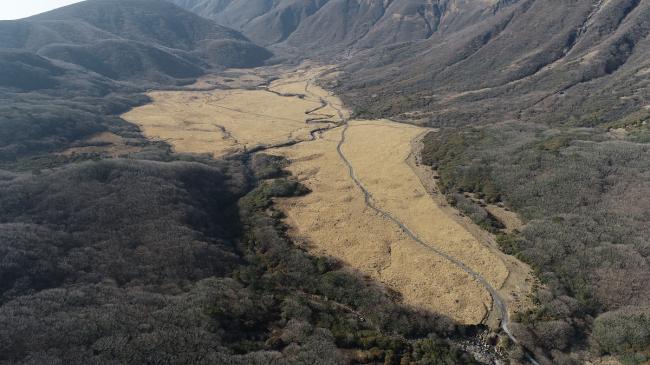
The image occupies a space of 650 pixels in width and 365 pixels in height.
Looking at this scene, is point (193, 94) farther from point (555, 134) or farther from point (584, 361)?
point (584, 361)

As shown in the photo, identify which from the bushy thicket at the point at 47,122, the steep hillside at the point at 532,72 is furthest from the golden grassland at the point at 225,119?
the steep hillside at the point at 532,72

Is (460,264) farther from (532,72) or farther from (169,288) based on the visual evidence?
(532,72)

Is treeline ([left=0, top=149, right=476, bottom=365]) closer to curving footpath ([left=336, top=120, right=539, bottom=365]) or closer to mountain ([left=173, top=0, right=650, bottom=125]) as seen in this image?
curving footpath ([left=336, top=120, right=539, bottom=365])

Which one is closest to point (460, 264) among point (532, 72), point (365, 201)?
point (365, 201)

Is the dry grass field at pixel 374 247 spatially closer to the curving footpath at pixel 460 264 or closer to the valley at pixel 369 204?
the valley at pixel 369 204

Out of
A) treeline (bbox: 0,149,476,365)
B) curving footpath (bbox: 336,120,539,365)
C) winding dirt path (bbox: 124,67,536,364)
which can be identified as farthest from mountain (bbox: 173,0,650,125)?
treeline (bbox: 0,149,476,365)

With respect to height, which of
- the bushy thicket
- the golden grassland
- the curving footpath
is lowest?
the curving footpath
